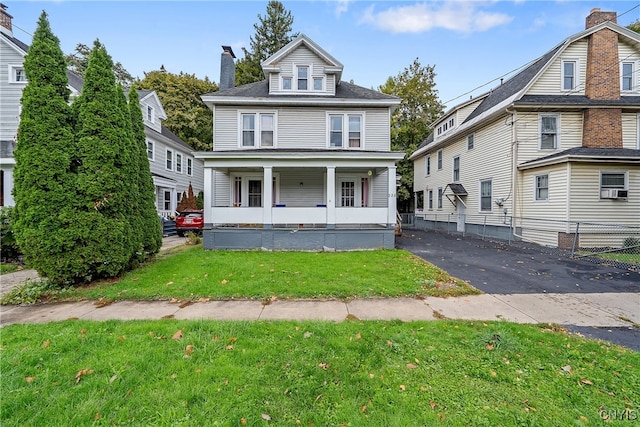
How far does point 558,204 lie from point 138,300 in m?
15.2

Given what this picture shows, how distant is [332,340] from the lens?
3375 mm

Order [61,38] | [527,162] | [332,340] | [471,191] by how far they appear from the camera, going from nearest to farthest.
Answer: [332,340]
[61,38]
[527,162]
[471,191]

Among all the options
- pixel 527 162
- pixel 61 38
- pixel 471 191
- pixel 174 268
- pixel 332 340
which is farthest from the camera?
pixel 471 191

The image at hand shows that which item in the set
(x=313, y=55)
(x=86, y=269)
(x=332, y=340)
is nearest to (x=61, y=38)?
(x=86, y=269)

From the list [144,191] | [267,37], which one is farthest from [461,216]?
[267,37]

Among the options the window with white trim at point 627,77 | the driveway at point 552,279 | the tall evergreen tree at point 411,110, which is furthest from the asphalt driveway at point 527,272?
the tall evergreen tree at point 411,110

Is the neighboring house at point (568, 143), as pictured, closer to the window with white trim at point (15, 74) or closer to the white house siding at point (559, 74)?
the white house siding at point (559, 74)

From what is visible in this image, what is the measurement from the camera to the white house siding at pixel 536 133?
41.8 feet

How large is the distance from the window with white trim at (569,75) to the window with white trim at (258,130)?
14.5m

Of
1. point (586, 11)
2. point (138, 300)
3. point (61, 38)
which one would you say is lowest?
point (138, 300)

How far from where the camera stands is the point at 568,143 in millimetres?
12789

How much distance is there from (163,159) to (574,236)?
2321 cm

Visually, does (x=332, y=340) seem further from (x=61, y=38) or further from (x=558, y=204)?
(x=558, y=204)

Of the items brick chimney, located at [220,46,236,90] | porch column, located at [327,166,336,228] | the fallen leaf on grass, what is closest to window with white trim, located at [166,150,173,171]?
brick chimney, located at [220,46,236,90]
